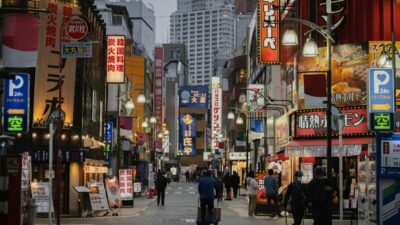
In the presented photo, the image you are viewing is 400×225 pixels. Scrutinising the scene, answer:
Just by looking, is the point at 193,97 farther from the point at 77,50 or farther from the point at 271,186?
the point at 77,50

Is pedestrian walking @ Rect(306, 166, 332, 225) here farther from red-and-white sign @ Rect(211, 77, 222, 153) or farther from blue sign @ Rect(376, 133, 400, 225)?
red-and-white sign @ Rect(211, 77, 222, 153)

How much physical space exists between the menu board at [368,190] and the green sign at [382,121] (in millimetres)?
2251

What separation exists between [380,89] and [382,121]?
1.05 metres

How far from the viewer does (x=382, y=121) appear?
21.8m

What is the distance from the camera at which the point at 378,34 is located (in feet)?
110

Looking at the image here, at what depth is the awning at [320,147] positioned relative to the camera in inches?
1291

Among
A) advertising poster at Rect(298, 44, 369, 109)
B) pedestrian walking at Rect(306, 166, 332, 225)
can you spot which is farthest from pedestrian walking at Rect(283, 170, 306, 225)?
advertising poster at Rect(298, 44, 369, 109)

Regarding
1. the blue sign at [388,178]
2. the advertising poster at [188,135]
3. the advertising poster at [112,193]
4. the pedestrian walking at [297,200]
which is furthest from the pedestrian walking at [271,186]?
the advertising poster at [188,135]

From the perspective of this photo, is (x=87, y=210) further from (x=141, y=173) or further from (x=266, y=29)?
(x=141, y=173)

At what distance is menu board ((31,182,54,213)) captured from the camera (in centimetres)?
2895

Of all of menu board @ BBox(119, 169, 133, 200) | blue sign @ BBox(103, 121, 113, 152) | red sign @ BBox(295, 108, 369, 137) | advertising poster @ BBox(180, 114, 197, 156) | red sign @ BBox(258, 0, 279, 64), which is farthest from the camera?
advertising poster @ BBox(180, 114, 197, 156)

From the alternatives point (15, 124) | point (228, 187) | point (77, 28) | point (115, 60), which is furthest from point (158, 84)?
point (15, 124)

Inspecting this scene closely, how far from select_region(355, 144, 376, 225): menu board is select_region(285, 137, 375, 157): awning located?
13006mm

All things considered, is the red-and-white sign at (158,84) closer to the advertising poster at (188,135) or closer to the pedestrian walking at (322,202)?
the advertising poster at (188,135)
